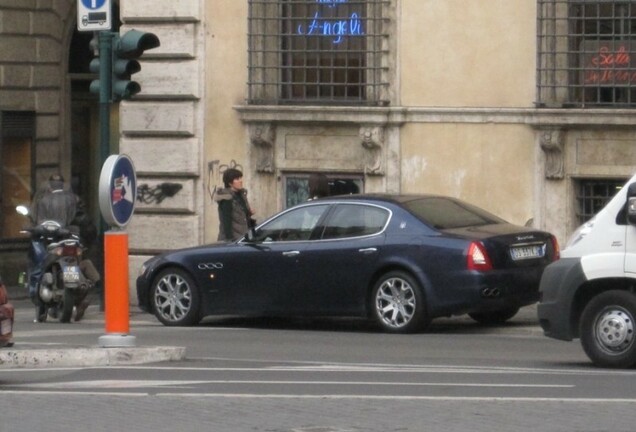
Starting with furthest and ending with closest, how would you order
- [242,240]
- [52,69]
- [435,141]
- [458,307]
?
[52,69] < [435,141] < [242,240] < [458,307]

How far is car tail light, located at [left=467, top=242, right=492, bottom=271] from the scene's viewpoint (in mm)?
16969

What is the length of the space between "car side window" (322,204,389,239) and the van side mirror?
14.8 feet

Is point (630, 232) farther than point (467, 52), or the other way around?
point (467, 52)

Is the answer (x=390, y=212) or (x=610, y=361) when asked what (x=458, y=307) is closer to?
(x=390, y=212)

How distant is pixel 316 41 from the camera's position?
72.7ft

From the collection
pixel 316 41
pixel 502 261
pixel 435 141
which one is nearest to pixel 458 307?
pixel 502 261

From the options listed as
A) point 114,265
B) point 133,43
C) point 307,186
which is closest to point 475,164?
point 307,186

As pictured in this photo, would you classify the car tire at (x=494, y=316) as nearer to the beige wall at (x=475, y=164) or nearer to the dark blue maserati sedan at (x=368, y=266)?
the dark blue maserati sedan at (x=368, y=266)

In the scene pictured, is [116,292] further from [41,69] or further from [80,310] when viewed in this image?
[41,69]

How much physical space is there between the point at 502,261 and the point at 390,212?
4.25ft

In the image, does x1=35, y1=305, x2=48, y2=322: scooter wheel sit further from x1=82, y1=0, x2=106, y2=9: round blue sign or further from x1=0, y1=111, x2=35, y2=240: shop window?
x1=0, y1=111, x2=35, y2=240: shop window

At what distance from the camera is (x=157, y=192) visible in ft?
74.7

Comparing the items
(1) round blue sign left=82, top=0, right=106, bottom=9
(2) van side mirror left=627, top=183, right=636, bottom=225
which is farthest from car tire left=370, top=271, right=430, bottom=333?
(2) van side mirror left=627, top=183, right=636, bottom=225

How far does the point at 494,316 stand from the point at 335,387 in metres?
6.76
